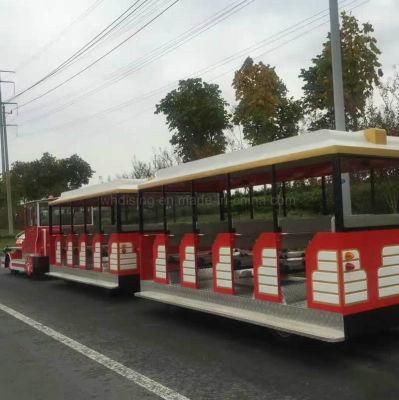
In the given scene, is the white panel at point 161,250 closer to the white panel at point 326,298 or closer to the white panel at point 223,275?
the white panel at point 223,275

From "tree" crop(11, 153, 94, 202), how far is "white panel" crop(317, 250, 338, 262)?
170ft

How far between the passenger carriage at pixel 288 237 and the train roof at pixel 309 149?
0.01 metres

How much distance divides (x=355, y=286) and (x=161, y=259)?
4.01 m

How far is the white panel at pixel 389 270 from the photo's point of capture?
19.4 feet

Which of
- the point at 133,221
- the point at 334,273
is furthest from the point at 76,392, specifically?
the point at 133,221

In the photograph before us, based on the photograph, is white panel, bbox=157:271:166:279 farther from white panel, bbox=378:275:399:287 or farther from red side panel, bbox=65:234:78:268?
red side panel, bbox=65:234:78:268

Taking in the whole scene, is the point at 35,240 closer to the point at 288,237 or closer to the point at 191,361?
the point at 288,237

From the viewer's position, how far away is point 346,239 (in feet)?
18.4

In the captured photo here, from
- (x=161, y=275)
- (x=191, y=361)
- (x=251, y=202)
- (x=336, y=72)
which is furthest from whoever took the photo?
(x=336, y=72)

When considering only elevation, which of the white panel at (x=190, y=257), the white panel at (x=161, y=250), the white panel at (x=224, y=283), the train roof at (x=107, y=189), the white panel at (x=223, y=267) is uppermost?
the train roof at (x=107, y=189)


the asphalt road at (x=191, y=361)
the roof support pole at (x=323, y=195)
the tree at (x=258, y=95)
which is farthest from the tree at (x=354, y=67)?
the asphalt road at (x=191, y=361)

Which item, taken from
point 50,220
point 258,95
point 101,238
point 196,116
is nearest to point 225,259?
point 101,238

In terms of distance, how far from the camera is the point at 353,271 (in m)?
5.63

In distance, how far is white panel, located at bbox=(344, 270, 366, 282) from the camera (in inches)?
219
